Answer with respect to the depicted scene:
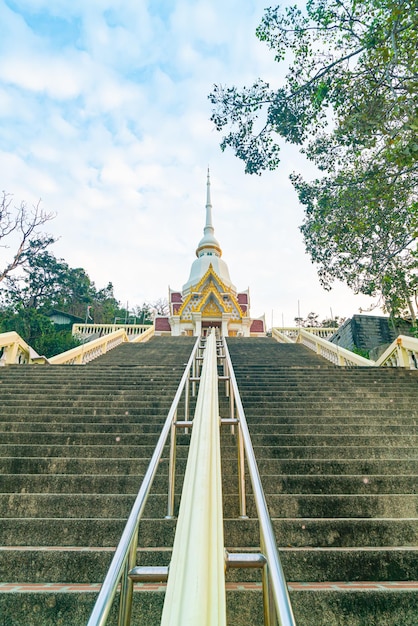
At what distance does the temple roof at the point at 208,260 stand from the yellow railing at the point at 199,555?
22852mm

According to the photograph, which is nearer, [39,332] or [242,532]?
[242,532]

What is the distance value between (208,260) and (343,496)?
2465 cm

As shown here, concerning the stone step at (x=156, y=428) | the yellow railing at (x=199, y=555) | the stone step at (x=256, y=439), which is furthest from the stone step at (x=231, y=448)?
the yellow railing at (x=199, y=555)

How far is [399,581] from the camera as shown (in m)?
2.10

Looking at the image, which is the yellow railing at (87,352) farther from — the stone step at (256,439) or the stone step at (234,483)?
the stone step at (234,483)

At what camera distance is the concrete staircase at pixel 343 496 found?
6.01ft

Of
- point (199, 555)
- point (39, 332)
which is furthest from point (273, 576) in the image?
point (39, 332)

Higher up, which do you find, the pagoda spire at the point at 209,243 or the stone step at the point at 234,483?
the pagoda spire at the point at 209,243

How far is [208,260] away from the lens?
26.8 metres

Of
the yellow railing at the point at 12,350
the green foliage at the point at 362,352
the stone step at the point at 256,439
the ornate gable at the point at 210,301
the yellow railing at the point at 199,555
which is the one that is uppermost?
the ornate gable at the point at 210,301

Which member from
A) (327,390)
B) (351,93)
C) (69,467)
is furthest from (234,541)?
A: (351,93)

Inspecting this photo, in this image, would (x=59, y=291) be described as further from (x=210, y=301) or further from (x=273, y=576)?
(x=273, y=576)

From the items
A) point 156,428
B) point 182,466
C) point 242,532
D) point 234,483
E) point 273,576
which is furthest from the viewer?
point 156,428

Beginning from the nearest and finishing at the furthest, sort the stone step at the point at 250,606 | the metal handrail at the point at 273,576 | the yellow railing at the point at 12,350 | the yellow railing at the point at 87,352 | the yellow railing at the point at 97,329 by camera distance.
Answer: the metal handrail at the point at 273,576 → the stone step at the point at 250,606 → the yellow railing at the point at 12,350 → the yellow railing at the point at 87,352 → the yellow railing at the point at 97,329
